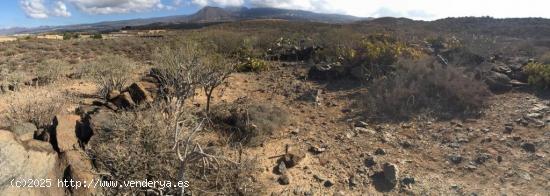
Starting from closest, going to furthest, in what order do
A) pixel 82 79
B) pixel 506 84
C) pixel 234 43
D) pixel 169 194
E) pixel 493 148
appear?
pixel 169 194
pixel 493 148
pixel 506 84
pixel 82 79
pixel 234 43

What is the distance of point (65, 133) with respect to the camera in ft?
16.2

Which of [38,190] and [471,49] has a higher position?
[471,49]

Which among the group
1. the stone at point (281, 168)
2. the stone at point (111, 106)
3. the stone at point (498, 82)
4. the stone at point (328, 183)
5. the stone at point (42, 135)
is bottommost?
the stone at point (328, 183)

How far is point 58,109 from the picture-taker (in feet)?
20.4

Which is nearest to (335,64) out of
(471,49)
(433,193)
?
(471,49)

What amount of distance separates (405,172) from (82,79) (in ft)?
27.6

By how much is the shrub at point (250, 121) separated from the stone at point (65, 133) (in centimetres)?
220

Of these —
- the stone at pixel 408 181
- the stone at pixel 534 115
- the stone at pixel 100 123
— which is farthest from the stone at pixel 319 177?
the stone at pixel 534 115

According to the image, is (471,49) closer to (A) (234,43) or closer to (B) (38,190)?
(A) (234,43)

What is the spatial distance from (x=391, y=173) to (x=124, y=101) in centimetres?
438

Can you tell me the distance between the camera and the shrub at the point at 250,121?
6742mm

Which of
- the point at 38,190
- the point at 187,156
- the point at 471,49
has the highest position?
the point at 471,49

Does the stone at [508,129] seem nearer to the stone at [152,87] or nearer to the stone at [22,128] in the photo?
the stone at [152,87]

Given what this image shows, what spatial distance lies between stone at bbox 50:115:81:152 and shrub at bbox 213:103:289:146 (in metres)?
2.20
